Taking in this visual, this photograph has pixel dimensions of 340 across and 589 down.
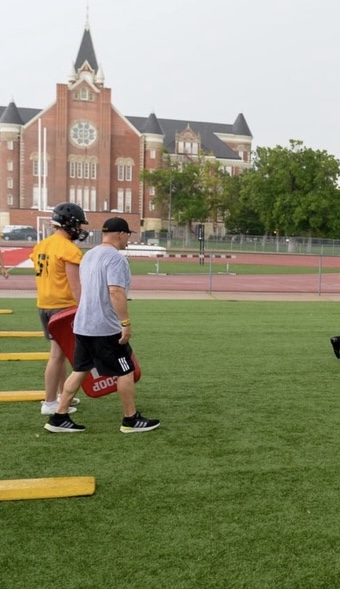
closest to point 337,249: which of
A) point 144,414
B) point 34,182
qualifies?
point 34,182

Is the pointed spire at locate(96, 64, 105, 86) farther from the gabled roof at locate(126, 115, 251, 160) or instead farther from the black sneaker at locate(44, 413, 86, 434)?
the black sneaker at locate(44, 413, 86, 434)

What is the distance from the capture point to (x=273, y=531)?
3627mm

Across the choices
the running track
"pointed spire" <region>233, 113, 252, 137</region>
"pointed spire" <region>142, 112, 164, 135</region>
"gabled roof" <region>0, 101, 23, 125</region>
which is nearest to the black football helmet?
the running track

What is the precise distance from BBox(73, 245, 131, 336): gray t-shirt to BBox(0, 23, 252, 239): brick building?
77.5 meters

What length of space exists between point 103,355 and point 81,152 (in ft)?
267

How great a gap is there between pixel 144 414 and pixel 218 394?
1061 mm

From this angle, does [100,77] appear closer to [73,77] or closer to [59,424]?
[73,77]

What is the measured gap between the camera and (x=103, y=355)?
5.10m

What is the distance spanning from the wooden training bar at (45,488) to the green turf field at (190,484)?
0.06 meters

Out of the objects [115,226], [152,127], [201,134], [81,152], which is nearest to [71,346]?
[115,226]

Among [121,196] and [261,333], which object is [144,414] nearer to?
[261,333]

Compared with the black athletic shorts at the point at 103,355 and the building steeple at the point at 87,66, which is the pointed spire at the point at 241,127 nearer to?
the building steeple at the point at 87,66

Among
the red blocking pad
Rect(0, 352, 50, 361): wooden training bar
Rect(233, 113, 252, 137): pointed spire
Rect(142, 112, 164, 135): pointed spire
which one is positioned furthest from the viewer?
Rect(233, 113, 252, 137): pointed spire

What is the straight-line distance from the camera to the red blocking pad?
557cm
